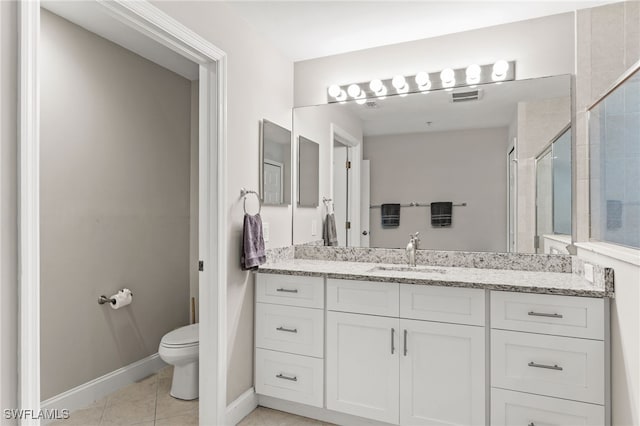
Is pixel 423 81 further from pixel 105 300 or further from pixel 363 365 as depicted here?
pixel 105 300

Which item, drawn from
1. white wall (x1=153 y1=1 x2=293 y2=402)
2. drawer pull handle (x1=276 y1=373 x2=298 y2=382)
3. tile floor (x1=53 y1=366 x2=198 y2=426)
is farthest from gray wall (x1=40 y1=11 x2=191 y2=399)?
drawer pull handle (x1=276 y1=373 x2=298 y2=382)

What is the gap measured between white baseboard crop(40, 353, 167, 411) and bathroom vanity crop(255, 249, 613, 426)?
106 centimetres

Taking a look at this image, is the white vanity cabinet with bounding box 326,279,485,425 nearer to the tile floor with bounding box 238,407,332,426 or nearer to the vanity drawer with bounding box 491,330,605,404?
the vanity drawer with bounding box 491,330,605,404

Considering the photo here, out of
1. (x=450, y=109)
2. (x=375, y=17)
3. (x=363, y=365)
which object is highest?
(x=375, y=17)

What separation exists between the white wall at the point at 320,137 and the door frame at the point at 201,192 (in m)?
0.83

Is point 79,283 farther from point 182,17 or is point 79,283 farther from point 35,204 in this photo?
point 182,17

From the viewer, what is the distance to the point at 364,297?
214cm

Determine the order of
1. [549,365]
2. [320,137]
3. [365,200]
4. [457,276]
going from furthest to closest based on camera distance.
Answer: [320,137]
[365,200]
[457,276]
[549,365]

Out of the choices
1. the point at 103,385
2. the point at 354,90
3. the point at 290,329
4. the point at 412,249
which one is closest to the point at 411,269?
the point at 412,249

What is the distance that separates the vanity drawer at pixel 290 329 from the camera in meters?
2.24

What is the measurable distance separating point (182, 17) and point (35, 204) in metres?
1.14

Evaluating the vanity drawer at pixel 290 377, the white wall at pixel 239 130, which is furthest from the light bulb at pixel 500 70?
the vanity drawer at pixel 290 377

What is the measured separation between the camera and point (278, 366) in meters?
2.35

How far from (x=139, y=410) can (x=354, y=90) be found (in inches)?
102
